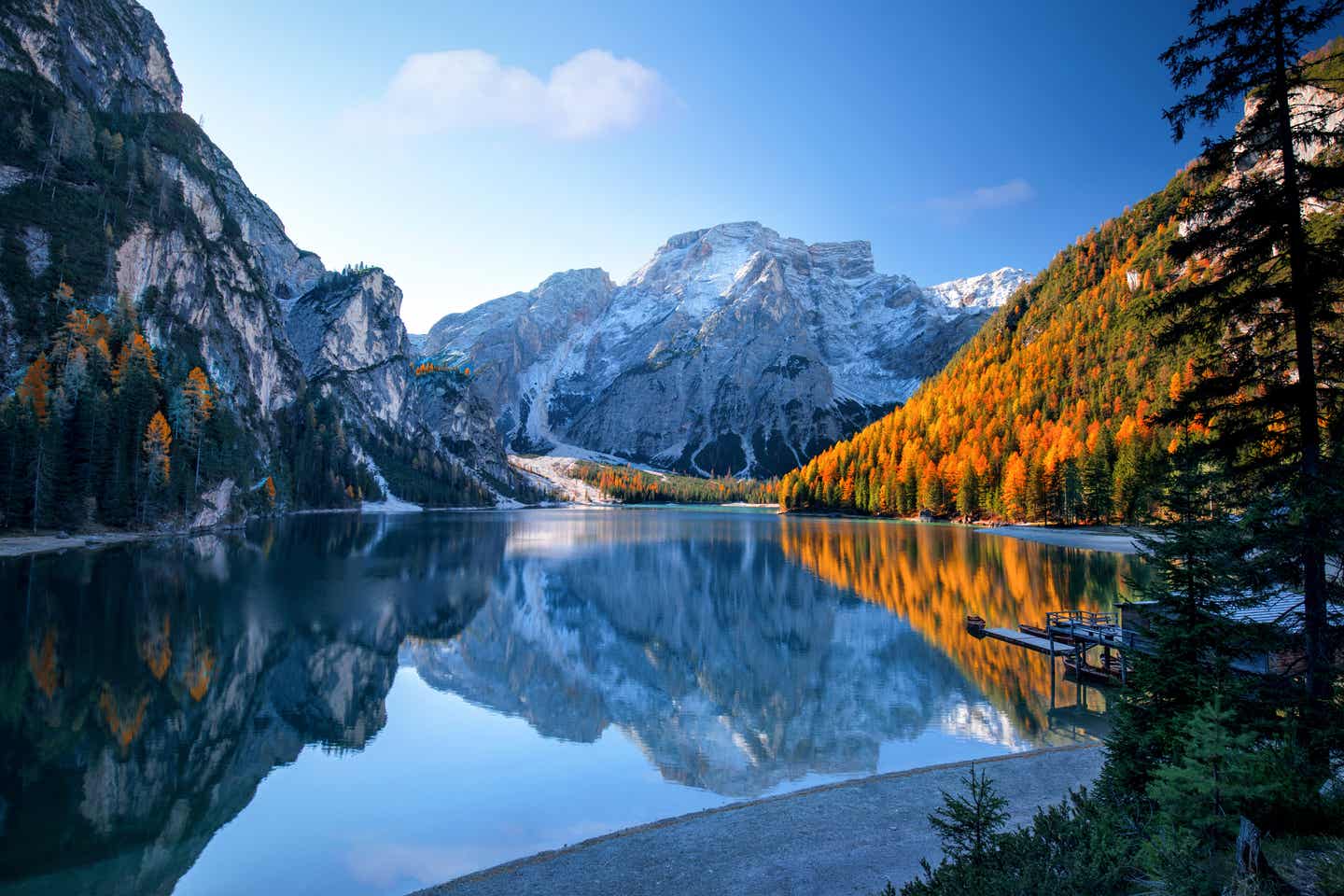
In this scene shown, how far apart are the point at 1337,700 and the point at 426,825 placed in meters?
18.8

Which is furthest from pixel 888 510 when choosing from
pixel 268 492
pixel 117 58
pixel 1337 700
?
pixel 117 58

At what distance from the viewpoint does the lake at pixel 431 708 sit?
14.0 metres

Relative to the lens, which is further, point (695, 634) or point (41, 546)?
point (41, 546)

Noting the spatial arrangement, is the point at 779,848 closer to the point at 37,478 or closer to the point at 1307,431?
the point at 1307,431

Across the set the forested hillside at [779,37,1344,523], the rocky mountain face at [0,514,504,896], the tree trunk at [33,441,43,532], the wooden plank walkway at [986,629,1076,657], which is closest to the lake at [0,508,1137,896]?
the rocky mountain face at [0,514,504,896]

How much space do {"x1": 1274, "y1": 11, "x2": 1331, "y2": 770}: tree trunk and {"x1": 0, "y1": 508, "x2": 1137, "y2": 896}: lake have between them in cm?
315

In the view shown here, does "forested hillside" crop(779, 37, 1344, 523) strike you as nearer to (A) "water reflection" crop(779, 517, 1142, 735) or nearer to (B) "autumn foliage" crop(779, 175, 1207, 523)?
(B) "autumn foliage" crop(779, 175, 1207, 523)

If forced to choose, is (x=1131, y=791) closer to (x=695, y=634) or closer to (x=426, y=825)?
(x=426, y=825)

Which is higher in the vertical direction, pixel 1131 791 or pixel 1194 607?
pixel 1194 607

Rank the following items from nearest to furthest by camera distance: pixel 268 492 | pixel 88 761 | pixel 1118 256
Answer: pixel 88 761
pixel 268 492
pixel 1118 256

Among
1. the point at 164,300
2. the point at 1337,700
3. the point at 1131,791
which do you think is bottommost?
the point at 1131,791

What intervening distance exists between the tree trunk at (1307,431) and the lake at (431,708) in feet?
10.3

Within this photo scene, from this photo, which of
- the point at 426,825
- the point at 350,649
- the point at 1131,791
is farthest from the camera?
the point at 350,649

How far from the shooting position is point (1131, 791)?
10.2 m
